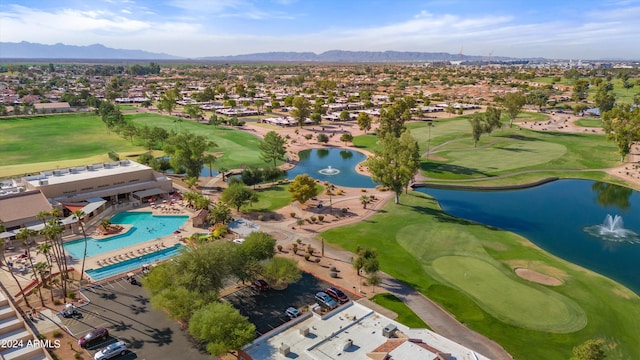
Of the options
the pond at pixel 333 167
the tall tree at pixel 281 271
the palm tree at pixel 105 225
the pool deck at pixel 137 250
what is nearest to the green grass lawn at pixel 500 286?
the tall tree at pixel 281 271

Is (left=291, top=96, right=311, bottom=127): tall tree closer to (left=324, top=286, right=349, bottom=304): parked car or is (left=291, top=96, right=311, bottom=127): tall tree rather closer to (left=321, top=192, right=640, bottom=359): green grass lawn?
(left=321, top=192, right=640, bottom=359): green grass lawn

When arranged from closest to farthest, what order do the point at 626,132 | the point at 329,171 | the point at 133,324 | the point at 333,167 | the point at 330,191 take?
the point at 133,324, the point at 330,191, the point at 329,171, the point at 626,132, the point at 333,167

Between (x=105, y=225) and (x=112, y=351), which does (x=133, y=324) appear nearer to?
(x=112, y=351)

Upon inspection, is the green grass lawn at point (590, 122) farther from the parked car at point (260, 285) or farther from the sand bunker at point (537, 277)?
the parked car at point (260, 285)

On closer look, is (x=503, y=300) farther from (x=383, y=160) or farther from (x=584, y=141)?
(x=584, y=141)

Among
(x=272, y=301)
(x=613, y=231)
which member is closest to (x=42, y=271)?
(x=272, y=301)

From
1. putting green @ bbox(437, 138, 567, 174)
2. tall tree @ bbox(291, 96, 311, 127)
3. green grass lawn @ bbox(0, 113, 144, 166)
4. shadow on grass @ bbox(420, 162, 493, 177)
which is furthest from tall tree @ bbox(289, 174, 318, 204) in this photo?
tall tree @ bbox(291, 96, 311, 127)
